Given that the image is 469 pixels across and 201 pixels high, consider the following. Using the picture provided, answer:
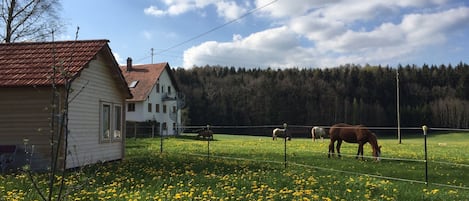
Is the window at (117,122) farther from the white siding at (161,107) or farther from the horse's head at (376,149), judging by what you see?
the white siding at (161,107)

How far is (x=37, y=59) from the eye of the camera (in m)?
13.3

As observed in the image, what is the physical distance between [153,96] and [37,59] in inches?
1509

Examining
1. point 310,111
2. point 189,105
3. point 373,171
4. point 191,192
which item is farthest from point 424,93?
point 191,192

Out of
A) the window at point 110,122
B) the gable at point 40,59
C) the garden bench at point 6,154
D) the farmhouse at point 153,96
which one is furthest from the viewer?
the farmhouse at point 153,96

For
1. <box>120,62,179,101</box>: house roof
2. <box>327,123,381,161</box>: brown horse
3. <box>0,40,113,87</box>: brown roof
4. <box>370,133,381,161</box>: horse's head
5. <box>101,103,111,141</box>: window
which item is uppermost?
<box>120,62,179,101</box>: house roof

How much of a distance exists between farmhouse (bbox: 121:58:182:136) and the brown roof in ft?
99.3

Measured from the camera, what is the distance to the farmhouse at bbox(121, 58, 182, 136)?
48.8 m

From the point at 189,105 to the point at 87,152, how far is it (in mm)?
65503

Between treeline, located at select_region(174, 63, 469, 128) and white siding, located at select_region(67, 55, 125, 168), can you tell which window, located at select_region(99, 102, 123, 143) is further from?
treeline, located at select_region(174, 63, 469, 128)

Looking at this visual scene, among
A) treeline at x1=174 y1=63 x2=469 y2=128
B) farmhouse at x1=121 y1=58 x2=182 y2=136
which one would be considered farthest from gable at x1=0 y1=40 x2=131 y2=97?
treeline at x1=174 y1=63 x2=469 y2=128

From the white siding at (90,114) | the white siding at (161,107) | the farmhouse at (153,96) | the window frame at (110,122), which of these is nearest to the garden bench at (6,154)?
the white siding at (90,114)

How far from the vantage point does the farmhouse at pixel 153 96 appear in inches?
1919

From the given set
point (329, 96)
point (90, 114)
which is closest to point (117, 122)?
point (90, 114)

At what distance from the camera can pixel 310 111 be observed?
283 ft
